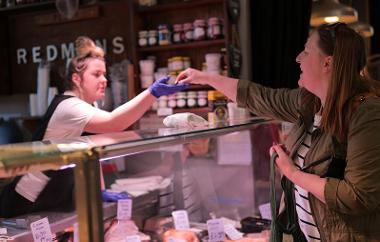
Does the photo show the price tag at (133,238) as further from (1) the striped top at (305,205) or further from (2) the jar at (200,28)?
(2) the jar at (200,28)

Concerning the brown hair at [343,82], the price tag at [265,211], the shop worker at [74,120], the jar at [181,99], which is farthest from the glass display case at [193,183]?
the jar at [181,99]

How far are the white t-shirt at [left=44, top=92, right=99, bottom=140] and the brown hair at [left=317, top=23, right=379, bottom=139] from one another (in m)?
1.41

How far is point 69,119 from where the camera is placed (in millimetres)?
2609

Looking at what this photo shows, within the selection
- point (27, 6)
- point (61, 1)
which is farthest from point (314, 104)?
point (27, 6)

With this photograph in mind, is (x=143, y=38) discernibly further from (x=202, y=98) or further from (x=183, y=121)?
(x=183, y=121)

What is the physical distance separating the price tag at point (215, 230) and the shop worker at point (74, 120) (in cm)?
55

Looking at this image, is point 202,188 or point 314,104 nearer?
point 314,104

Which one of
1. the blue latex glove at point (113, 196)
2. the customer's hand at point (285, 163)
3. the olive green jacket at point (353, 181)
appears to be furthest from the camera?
the blue latex glove at point (113, 196)

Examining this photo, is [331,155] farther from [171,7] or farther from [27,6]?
[27,6]

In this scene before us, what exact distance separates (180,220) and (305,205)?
3.32 feet

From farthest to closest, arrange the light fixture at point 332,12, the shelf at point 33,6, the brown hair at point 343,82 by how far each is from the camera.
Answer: the shelf at point 33,6
the light fixture at point 332,12
the brown hair at point 343,82

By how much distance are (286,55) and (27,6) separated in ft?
9.00

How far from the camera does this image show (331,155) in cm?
168

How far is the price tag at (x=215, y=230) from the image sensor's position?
2.57 m
